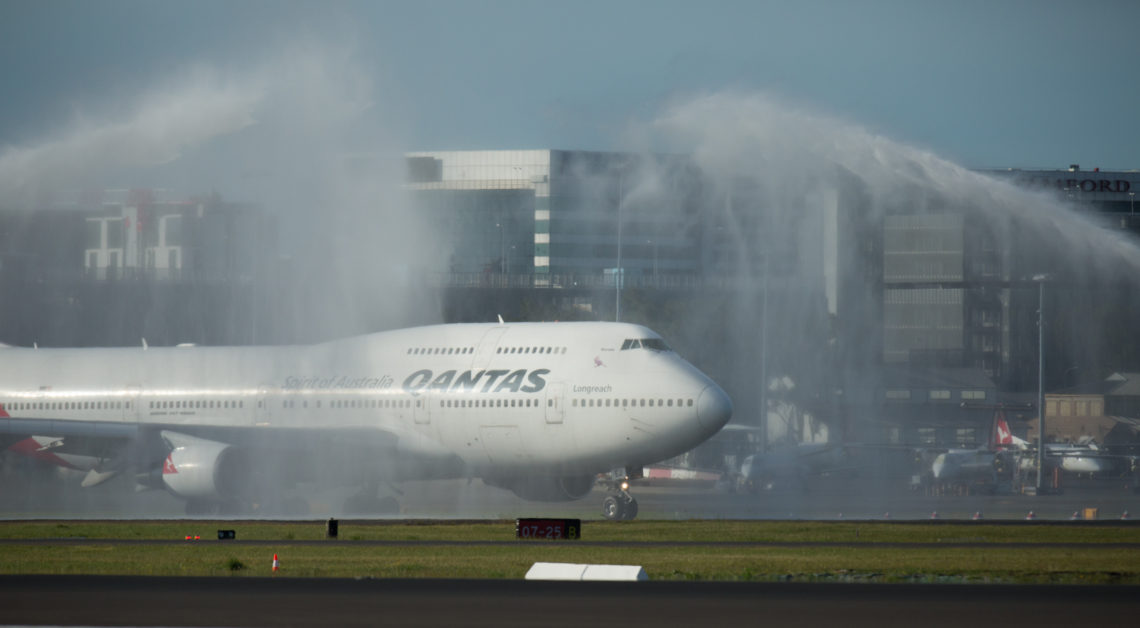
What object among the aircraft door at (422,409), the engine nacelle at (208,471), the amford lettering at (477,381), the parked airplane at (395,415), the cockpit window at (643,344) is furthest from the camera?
the aircraft door at (422,409)

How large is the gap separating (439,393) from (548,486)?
519 centimetres

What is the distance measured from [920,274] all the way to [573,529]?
55.5 metres

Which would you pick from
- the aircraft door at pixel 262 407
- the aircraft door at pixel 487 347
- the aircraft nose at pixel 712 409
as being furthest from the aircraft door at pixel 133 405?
the aircraft nose at pixel 712 409

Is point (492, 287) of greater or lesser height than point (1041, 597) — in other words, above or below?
above

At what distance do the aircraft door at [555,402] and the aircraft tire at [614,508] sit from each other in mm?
3213

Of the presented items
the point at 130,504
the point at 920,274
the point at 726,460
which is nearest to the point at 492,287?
the point at 726,460

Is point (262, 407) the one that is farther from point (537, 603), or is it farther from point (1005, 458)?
point (1005, 458)

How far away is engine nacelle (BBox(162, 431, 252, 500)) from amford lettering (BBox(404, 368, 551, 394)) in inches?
249

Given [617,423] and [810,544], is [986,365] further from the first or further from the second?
[810,544]

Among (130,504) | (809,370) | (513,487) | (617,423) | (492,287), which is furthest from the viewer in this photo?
(492,287)

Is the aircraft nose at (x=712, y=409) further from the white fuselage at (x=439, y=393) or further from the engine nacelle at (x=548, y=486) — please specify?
the engine nacelle at (x=548, y=486)

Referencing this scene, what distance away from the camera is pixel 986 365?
11125cm

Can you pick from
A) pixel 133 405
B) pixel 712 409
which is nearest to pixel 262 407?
pixel 133 405

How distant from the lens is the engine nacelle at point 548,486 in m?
52.6
